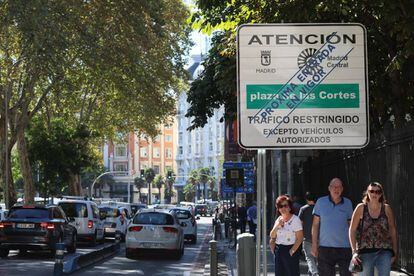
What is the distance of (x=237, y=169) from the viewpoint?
23672 mm

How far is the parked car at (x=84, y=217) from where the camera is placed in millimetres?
25250

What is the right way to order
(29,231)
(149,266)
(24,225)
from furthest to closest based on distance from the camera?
1. (24,225)
2. (29,231)
3. (149,266)

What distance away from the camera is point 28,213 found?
776 inches

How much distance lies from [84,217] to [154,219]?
5.64 metres

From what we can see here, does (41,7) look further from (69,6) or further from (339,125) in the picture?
(339,125)

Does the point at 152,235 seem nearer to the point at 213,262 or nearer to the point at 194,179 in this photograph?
the point at 213,262

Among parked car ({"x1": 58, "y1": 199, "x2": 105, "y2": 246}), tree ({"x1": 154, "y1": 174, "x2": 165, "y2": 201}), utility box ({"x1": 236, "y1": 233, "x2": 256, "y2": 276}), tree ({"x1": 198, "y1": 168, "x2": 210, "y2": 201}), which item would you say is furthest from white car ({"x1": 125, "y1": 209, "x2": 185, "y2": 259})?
tree ({"x1": 198, "y1": 168, "x2": 210, "y2": 201})

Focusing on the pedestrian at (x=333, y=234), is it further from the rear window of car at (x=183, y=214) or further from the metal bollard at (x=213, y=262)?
the rear window of car at (x=183, y=214)

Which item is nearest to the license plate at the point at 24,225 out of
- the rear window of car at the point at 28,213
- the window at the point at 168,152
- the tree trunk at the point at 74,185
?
the rear window of car at the point at 28,213

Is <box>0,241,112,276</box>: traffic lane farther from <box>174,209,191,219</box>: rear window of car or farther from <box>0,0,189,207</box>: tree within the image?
<box>174,209,191,219</box>: rear window of car

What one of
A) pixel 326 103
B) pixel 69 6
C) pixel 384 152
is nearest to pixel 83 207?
pixel 69 6

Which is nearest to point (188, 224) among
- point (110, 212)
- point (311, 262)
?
point (110, 212)

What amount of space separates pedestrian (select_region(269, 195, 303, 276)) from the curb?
7.37 metres

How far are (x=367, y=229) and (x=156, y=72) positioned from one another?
22312 millimetres
